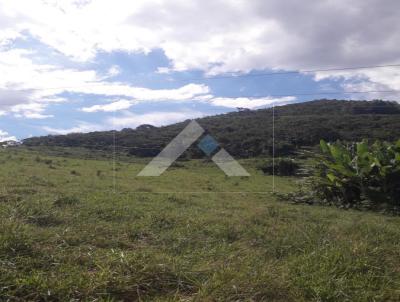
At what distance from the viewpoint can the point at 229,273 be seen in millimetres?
3266

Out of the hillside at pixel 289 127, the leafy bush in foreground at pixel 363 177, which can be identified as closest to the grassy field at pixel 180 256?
the leafy bush in foreground at pixel 363 177

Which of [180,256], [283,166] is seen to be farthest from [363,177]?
[283,166]

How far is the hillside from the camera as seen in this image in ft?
49.4

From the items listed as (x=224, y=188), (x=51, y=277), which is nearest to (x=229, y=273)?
(x=51, y=277)

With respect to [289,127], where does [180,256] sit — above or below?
below

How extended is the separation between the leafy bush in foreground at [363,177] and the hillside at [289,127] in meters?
5.89

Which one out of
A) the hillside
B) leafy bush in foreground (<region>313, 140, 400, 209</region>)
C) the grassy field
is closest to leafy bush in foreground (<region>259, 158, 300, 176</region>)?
A: the hillside

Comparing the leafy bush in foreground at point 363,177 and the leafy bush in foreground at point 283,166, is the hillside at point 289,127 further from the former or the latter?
the leafy bush in foreground at point 363,177

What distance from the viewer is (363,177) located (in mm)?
8766

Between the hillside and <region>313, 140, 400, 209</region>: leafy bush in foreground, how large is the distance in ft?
19.3

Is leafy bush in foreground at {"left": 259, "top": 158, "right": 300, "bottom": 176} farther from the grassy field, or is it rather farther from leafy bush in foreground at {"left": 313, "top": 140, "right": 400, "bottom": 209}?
the grassy field

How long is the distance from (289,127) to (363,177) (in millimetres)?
6892

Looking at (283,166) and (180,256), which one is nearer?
(180,256)

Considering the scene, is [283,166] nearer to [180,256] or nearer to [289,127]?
[289,127]
